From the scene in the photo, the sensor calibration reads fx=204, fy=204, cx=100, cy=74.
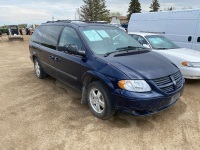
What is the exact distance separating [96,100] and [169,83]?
4.28ft

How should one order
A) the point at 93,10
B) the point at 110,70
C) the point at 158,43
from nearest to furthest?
1. the point at 110,70
2. the point at 158,43
3. the point at 93,10

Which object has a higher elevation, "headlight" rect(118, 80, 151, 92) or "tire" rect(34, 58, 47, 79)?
"headlight" rect(118, 80, 151, 92)

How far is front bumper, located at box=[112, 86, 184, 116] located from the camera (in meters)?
3.09

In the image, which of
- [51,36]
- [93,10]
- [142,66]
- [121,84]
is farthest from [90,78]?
[93,10]

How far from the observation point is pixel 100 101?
363 cm

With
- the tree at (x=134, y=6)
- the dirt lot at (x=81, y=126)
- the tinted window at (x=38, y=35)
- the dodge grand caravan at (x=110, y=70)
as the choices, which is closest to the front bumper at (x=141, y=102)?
the dodge grand caravan at (x=110, y=70)

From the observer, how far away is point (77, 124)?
359 cm

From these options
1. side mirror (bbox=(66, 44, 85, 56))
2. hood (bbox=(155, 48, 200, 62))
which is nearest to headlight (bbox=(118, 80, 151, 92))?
side mirror (bbox=(66, 44, 85, 56))

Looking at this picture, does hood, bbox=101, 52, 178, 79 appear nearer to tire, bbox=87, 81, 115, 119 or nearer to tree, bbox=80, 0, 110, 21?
tire, bbox=87, 81, 115, 119

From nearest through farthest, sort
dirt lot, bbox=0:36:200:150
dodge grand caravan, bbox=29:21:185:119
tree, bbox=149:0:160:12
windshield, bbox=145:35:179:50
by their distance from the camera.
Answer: dirt lot, bbox=0:36:200:150 < dodge grand caravan, bbox=29:21:185:119 < windshield, bbox=145:35:179:50 < tree, bbox=149:0:160:12

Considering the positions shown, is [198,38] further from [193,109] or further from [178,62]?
[193,109]

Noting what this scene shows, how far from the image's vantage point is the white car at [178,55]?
5348 millimetres

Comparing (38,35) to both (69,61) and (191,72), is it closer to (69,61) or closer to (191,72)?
(69,61)

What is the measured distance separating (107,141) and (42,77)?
3767mm
